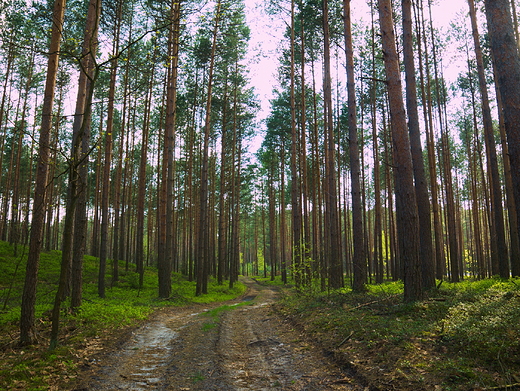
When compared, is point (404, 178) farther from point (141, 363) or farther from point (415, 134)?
point (141, 363)

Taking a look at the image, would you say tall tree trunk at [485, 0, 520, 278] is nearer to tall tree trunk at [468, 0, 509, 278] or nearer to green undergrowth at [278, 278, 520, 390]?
green undergrowth at [278, 278, 520, 390]

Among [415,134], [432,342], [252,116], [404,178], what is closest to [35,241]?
[432,342]

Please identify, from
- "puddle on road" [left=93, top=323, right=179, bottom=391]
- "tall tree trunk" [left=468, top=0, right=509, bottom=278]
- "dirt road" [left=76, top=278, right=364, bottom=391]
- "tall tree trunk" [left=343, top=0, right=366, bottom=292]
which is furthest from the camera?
"tall tree trunk" [left=468, top=0, right=509, bottom=278]

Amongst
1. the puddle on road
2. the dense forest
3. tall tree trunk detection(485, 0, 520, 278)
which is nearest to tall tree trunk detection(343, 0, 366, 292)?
the dense forest

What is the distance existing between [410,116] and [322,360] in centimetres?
756

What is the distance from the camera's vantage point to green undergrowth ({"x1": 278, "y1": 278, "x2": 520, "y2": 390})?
3.60 meters

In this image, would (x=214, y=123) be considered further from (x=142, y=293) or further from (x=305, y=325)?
(x=305, y=325)

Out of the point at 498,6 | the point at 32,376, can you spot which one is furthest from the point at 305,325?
the point at 498,6

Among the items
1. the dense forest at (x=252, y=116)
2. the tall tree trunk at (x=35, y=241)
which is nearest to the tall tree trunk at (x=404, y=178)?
the dense forest at (x=252, y=116)

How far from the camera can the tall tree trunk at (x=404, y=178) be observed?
762cm

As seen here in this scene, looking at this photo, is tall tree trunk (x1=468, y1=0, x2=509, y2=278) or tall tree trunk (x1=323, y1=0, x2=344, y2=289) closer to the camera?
tall tree trunk (x1=468, y1=0, x2=509, y2=278)

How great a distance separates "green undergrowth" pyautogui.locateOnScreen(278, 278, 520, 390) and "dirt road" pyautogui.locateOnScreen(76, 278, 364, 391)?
1.52ft

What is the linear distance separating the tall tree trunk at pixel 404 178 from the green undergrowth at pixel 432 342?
644mm

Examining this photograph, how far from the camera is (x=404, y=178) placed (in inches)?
311
